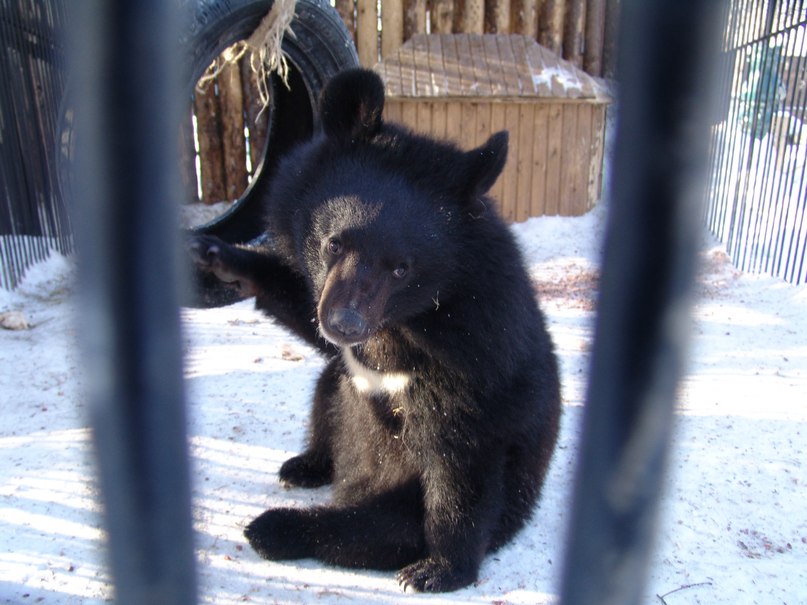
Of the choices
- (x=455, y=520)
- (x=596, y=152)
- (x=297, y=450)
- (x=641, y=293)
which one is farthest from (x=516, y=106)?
(x=641, y=293)

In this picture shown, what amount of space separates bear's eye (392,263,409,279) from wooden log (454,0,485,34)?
21.6 ft

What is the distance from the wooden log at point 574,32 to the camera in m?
8.08

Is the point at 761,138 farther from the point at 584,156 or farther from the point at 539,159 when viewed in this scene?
the point at 539,159

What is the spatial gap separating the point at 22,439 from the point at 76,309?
2930mm

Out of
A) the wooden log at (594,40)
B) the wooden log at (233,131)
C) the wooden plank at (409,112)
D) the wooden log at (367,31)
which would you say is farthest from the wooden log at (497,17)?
the wooden log at (233,131)

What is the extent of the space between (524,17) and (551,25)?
0.32 m

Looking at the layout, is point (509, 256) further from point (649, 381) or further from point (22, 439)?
point (22, 439)

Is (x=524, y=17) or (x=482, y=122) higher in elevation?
(x=524, y=17)

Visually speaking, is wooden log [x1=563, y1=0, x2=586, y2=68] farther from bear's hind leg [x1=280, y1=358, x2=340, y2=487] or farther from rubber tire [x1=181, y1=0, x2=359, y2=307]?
bear's hind leg [x1=280, y1=358, x2=340, y2=487]

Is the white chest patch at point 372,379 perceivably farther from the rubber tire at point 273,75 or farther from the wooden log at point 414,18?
the wooden log at point 414,18

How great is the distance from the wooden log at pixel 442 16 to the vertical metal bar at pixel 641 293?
7.95 meters

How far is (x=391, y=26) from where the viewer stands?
7.82 metres

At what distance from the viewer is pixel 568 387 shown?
13.4 feet

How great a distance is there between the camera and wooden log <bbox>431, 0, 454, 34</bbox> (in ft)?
26.0
